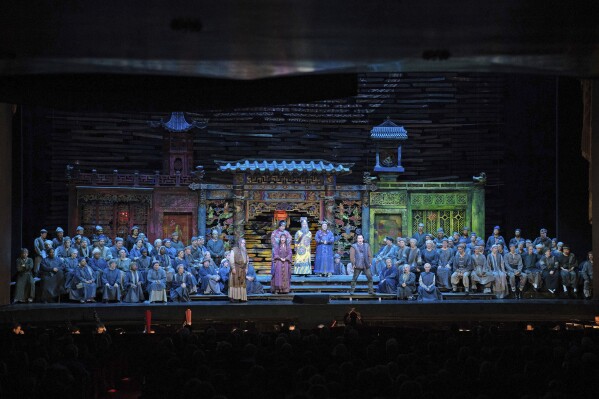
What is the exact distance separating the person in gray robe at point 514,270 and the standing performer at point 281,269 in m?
4.41

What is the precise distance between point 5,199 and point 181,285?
3621 millimetres

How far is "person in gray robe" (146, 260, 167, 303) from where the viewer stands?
16.1 metres

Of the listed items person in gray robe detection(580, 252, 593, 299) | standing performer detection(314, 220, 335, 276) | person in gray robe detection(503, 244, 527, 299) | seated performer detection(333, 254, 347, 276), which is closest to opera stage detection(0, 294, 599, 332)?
person in gray robe detection(580, 252, 593, 299)

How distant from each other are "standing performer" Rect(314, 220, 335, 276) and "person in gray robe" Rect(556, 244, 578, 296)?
4.64 metres

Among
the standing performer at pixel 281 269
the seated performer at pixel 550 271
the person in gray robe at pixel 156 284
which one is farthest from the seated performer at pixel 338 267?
the seated performer at pixel 550 271

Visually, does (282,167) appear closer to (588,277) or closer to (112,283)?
(112,283)

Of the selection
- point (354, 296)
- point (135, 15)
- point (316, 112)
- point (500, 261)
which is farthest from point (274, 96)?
point (316, 112)

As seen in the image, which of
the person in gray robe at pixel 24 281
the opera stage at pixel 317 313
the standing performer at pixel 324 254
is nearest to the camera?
the opera stage at pixel 317 313

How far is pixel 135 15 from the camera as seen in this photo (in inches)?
246

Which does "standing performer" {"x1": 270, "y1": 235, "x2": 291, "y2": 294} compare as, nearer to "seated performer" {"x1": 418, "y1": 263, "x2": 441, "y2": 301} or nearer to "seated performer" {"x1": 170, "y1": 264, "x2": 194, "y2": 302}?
"seated performer" {"x1": 170, "y1": 264, "x2": 194, "y2": 302}

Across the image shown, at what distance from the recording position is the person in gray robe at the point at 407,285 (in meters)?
16.7

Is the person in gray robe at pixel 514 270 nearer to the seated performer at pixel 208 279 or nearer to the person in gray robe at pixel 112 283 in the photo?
Result: the seated performer at pixel 208 279

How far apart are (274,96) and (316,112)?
1280cm

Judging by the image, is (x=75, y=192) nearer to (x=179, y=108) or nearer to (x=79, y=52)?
(x=179, y=108)
